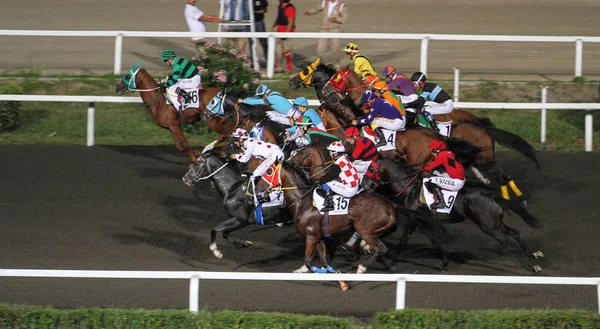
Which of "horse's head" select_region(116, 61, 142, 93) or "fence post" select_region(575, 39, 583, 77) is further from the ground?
"fence post" select_region(575, 39, 583, 77)

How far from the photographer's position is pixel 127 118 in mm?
17203

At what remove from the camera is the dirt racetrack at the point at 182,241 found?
10.5 metres

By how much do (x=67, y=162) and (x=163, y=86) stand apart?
5.62 feet

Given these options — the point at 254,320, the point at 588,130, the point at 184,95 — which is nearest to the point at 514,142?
the point at 588,130

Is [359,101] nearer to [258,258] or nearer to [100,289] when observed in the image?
[258,258]

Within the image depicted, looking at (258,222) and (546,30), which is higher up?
(546,30)

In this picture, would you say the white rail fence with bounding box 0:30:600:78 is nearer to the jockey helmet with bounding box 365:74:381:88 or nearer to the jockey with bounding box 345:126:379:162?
the jockey helmet with bounding box 365:74:381:88

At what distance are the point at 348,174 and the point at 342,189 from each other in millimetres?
168

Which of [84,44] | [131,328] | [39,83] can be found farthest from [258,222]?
[84,44]

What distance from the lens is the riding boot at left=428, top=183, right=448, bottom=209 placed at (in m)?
11.5

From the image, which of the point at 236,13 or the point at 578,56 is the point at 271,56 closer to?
the point at 236,13

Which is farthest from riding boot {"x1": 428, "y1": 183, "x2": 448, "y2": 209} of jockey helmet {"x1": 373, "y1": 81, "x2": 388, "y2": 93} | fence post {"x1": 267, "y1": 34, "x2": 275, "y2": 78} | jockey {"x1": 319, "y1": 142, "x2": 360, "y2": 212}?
fence post {"x1": 267, "y1": 34, "x2": 275, "y2": 78}

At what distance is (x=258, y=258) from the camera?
11.9 meters

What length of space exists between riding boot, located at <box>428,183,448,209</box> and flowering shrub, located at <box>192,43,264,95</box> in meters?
5.14
